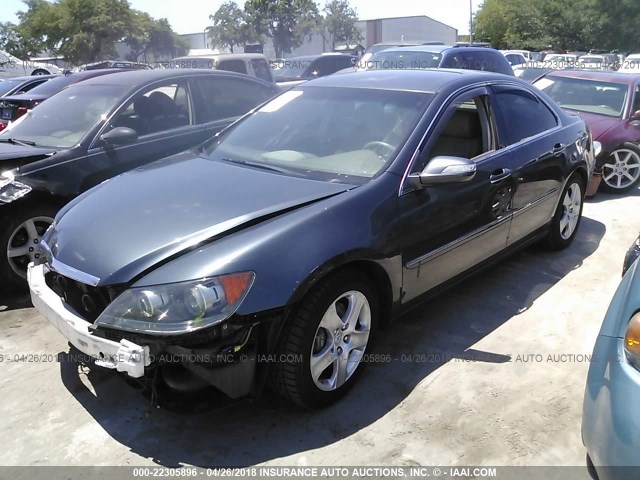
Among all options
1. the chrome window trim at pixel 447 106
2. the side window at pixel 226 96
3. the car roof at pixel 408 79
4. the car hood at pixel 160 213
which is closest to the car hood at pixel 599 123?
the chrome window trim at pixel 447 106

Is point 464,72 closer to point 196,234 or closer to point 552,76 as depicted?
point 196,234

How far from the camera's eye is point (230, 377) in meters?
2.49

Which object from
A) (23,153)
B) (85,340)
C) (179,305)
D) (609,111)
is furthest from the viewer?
(609,111)

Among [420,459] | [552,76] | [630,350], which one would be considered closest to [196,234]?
[420,459]

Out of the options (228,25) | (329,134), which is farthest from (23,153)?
(228,25)

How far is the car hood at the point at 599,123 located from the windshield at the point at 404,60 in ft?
10.1

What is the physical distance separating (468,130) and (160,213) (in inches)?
85.0

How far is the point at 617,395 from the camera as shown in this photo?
1.99m

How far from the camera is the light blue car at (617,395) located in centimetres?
189

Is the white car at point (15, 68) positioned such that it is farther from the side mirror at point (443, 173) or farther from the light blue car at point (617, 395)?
the light blue car at point (617, 395)

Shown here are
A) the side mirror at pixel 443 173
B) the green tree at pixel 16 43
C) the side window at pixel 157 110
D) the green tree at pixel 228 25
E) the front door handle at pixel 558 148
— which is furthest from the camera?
the green tree at pixel 228 25

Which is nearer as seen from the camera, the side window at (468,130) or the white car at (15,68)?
the side window at (468,130)

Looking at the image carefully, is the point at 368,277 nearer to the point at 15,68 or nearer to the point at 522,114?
the point at 522,114

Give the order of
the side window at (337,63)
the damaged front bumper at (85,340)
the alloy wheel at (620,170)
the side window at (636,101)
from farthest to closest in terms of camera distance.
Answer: the side window at (337,63) < the side window at (636,101) < the alloy wheel at (620,170) < the damaged front bumper at (85,340)
